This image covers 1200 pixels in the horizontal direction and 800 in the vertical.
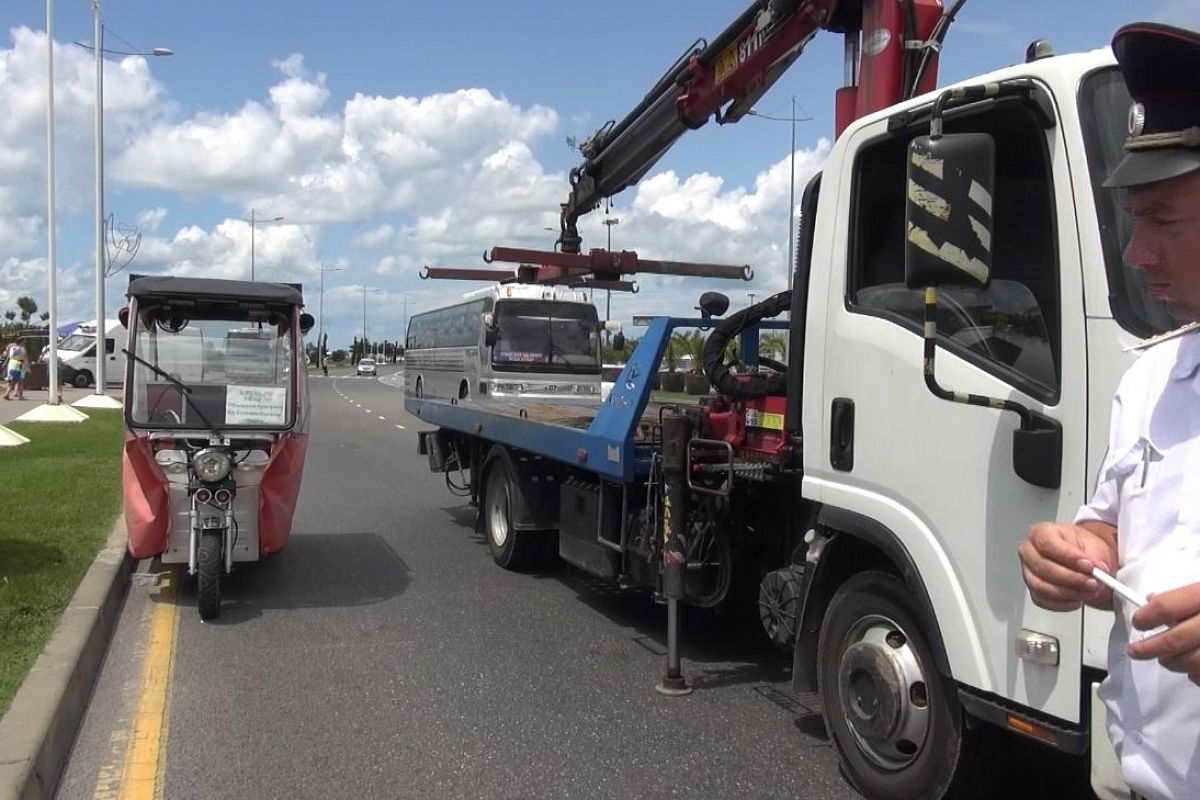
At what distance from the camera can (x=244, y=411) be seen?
301 inches

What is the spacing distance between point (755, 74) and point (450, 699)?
15.2ft

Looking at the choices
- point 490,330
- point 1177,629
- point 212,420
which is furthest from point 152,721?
point 490,330

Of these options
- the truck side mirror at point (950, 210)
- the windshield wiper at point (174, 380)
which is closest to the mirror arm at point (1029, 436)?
the truck side mirror at point (950, 210)

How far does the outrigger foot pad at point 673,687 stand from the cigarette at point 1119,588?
414cm

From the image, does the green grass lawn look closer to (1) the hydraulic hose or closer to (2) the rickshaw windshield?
(2) the rickshaw windshield

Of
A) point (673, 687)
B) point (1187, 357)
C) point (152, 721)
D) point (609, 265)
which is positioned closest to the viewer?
point (1187, 357)

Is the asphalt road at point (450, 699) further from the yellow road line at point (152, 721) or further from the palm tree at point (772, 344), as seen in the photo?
the palm tree at point (772, 344)

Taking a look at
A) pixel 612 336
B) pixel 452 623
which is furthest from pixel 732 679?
pixel 612 336

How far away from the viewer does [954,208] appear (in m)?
2.96

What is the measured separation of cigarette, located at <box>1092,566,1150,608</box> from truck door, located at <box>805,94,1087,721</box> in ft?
5.17

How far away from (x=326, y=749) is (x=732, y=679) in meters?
2.19

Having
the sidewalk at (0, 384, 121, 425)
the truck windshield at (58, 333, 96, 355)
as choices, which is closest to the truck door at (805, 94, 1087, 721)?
the sidewalk at (0, 384, 121, 425)

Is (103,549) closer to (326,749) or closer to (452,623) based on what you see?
(452,623)

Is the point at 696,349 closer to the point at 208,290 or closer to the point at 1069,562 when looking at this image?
the point at 208,290
